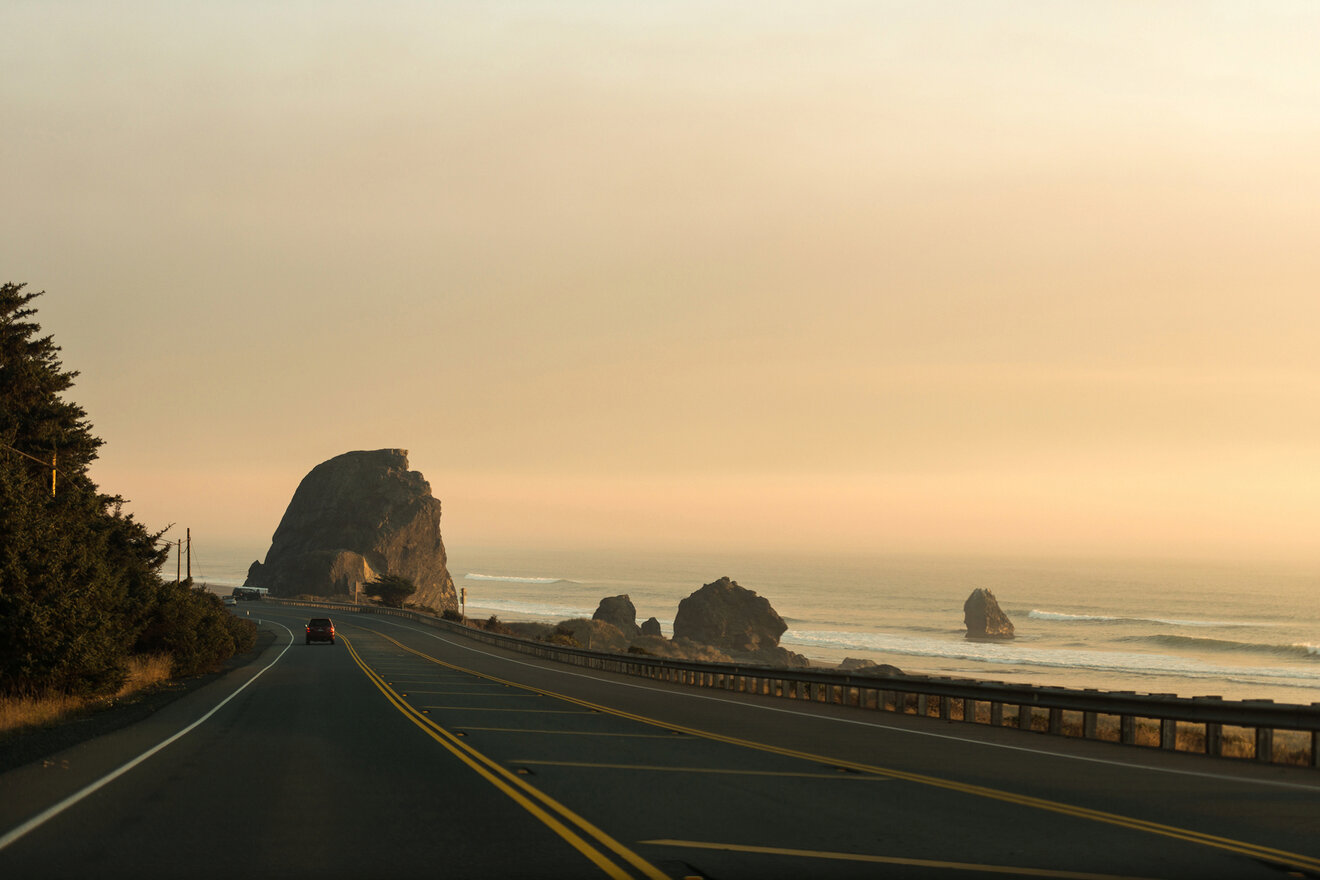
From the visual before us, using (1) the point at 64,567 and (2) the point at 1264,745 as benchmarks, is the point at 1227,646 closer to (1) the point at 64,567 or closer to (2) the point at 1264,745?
(2) the point at 1264,745

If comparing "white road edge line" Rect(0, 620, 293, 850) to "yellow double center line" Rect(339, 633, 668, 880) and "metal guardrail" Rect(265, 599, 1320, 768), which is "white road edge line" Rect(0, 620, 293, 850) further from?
"metal guardrail" Rect(265, 599, 1320, 768)

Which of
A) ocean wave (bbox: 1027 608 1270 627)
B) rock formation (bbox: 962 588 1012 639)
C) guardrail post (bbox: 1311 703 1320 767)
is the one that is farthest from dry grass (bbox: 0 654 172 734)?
ocean wave (bbox: 1027 608 1270 627)

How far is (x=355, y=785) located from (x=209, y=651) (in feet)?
102

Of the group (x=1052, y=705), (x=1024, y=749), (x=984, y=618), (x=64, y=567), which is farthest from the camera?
(x=984, y=618)

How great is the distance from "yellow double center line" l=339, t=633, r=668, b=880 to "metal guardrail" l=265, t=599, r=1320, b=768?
9.34 meters

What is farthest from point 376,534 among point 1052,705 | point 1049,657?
point 1052,705

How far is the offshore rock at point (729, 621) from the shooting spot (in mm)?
102625

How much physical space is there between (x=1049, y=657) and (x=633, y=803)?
95.6 m

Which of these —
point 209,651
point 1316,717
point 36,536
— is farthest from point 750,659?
point 1316,717

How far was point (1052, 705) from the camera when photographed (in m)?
19.1

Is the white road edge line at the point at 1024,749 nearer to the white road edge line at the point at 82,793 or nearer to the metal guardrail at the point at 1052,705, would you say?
the metal guardrail at the point at 1052,705

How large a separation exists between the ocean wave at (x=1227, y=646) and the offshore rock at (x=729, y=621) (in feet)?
118

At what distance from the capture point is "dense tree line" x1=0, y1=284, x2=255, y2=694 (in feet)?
71.7

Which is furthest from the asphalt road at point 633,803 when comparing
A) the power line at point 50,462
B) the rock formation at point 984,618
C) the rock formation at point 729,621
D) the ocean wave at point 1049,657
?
the rock formation at point 984,618
